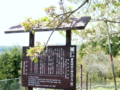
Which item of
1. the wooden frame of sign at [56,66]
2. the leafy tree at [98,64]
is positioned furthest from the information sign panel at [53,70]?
the leafy tree at [98,64]

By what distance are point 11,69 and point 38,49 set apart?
568 cm

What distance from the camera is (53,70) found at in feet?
8.20

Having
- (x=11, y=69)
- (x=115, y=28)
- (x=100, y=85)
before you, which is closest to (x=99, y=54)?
(x=100, y=85)

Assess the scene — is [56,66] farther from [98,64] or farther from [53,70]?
[98,64]

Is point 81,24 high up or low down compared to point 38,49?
up

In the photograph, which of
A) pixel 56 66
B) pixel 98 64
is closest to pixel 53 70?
pixel 56 66

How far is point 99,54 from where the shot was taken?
844 cm

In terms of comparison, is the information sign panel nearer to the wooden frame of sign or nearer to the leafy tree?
the wooden frame of sign

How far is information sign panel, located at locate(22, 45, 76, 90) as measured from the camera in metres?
2.41

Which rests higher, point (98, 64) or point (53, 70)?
point (53, 70)

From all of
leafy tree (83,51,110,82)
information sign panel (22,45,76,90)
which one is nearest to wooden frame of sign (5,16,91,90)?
information sign panel (22,45,76,90)

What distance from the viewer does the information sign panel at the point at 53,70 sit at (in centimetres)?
241

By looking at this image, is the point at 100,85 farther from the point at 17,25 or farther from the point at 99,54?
the point at 17,25

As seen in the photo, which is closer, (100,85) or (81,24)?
(81,24)
